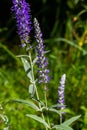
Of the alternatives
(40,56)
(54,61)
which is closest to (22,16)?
(40,56)

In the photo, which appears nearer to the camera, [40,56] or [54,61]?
[40,56]

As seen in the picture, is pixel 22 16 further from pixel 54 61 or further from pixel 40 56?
pixel 54 61

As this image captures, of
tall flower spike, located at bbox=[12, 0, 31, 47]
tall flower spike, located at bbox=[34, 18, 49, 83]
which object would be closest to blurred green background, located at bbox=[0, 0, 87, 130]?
tall flower spike, located at bbox=[34, 18, 49, 83]

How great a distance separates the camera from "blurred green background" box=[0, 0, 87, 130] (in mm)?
3953

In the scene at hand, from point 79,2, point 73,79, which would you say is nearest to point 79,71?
point 73,79

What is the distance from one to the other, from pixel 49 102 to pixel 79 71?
16.9 inches

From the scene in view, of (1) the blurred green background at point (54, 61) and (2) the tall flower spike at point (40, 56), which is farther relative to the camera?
(1) the blurred green background at point (54, 61)

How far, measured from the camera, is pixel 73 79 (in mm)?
→ 4191

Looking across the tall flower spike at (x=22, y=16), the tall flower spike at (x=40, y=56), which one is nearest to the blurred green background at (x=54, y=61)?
the tall flower spike at (x=40, y=56)

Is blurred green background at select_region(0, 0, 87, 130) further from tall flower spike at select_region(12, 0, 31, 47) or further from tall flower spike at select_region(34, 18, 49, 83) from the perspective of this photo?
tall flower spike at select_region(12, 0, 31, 47)

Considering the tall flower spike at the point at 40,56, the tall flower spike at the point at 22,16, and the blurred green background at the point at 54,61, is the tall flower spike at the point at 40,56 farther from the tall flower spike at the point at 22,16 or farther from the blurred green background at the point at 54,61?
the blurred green background at the point at 54,61

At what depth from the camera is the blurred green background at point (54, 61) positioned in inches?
156

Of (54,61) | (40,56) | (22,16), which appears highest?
(22,16)

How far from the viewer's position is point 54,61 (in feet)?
16.1
